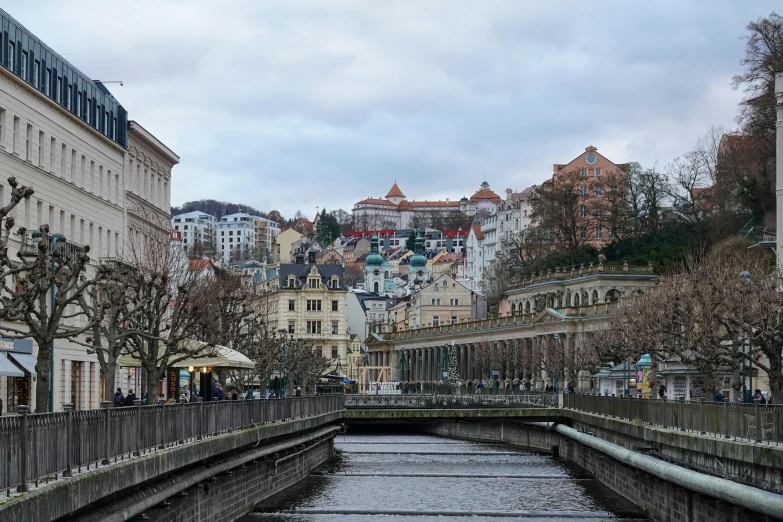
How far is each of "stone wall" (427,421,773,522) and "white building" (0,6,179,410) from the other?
63.2 ft

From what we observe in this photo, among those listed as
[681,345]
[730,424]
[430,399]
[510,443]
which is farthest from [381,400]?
[730,424]

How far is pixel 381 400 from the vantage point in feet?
325

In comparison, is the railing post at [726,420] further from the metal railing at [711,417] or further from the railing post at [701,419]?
the railing post at [701,419]

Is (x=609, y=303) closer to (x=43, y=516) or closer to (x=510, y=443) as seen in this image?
(x=510, y=443)

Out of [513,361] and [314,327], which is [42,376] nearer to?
[513,361]

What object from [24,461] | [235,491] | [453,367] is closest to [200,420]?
[235,491]

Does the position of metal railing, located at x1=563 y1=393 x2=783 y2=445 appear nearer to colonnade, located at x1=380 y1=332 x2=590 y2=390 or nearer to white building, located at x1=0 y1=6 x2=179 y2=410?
white building, located at x1=0 y1=6 x2=179 y2=410

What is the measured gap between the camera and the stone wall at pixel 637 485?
3225 centimetres

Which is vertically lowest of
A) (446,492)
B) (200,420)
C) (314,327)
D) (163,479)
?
(446,492)

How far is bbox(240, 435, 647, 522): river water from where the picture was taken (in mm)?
46094

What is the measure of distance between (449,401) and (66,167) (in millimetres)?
42461

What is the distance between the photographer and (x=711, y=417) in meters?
35.1

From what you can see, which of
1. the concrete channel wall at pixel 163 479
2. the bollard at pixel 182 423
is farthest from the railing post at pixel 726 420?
the bollard at pixel 182 423

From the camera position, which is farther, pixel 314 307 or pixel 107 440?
pixel 314 307
